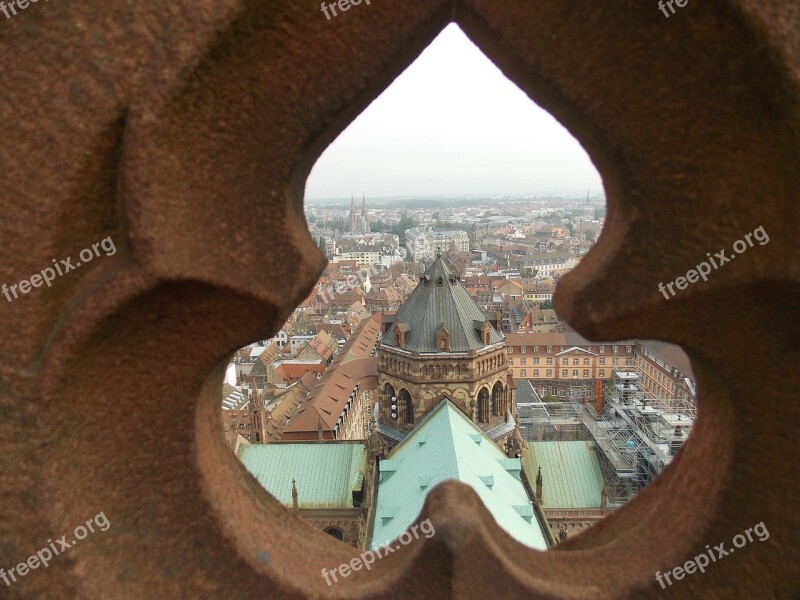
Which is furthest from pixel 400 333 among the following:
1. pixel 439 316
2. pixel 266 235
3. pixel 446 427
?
pixel 266 235

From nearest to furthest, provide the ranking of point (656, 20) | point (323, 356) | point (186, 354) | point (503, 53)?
point (656, 20)
point (503, 53)
point (186, 354)
point (323, 356)

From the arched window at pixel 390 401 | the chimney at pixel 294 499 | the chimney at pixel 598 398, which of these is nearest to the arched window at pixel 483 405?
the arched window at pixel 390 401

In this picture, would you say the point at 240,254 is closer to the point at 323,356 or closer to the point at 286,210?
the point at 286,210

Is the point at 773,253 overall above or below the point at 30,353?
below

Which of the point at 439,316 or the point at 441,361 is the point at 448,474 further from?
the point at 439,316

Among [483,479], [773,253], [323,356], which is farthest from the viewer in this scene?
[323,356]

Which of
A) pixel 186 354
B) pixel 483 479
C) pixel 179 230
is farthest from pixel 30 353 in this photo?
pixel 483 479

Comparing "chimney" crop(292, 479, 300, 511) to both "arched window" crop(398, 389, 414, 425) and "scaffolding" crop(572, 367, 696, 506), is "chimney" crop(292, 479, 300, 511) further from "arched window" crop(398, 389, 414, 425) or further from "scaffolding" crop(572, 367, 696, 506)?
"scaffolding" crop(572, 367, 696, 506)
